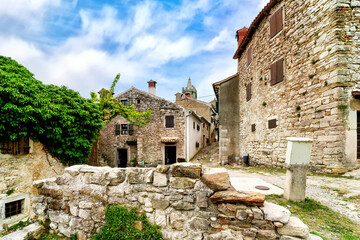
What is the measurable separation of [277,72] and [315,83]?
223 cm

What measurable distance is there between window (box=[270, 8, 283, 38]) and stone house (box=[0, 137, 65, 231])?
538 inches

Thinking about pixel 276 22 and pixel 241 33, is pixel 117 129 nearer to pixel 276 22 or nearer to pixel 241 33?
pixel 241 33

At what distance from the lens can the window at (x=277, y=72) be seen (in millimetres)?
8320

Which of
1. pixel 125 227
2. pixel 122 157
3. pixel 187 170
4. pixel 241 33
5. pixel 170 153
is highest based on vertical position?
pixel 241 33

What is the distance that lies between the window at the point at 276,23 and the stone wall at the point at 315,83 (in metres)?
0.25

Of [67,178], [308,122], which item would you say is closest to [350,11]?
[308,122]

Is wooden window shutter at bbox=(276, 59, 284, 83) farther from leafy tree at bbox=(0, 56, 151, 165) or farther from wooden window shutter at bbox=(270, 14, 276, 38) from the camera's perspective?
leafy tree at bbox=(0, 56, 151, 165)

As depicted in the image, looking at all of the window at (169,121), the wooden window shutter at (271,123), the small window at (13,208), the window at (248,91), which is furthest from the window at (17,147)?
the window at (248,91)

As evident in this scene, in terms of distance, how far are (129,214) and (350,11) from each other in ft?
31.5

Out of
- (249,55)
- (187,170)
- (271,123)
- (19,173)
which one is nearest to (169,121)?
(249,55)

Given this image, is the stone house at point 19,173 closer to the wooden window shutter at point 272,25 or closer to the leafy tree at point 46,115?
the leafy tree at point 46,115

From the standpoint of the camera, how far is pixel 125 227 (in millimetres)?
2842

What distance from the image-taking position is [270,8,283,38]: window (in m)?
8.48

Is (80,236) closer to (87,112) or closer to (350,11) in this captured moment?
(87,112)
